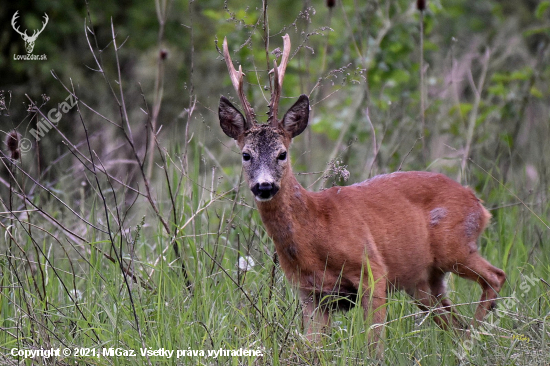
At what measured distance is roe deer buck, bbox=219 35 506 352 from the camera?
4.25 m

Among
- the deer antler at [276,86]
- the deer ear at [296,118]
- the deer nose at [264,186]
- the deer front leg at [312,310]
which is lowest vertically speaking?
the deer front leg at [312,310]

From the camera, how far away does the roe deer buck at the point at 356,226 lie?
4.25 m

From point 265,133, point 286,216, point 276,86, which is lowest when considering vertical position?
point 286,216

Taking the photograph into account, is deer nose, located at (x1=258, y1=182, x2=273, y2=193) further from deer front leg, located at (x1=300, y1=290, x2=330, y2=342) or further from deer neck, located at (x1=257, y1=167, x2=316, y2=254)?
deer front leg, located at (x1=300, y1=290, x2=330, y2=342)

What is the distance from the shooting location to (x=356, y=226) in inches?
176

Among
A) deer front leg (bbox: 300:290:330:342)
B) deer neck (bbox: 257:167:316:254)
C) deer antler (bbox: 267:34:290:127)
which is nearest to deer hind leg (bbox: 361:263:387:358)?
deer front leg (bbox: 300:290:330:342)

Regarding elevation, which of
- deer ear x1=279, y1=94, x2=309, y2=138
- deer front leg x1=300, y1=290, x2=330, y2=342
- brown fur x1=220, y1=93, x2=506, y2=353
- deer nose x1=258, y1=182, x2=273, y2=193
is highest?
deer ear x1=279, y1=94, x2=309, y2=138

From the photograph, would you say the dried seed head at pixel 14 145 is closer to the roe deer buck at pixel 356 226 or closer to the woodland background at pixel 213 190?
the woodland background at pixel 213 190

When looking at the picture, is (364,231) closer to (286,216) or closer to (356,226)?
(356,226)

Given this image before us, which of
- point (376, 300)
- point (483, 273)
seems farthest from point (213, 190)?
point (483, 273)

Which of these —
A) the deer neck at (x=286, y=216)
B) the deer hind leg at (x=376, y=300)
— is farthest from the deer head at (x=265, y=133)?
the deer hind leg at (x=376, y=300)

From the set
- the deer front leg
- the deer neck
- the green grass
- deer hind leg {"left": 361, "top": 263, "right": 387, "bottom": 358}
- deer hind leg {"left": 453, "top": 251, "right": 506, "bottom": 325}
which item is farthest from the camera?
deer hind leg {"left": 453, "top": 251, "right": 506, "bottom": 325}

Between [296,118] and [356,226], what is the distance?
761mm

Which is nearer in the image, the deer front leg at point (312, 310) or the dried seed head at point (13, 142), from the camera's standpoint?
the deer front leg at point (312, 310)
